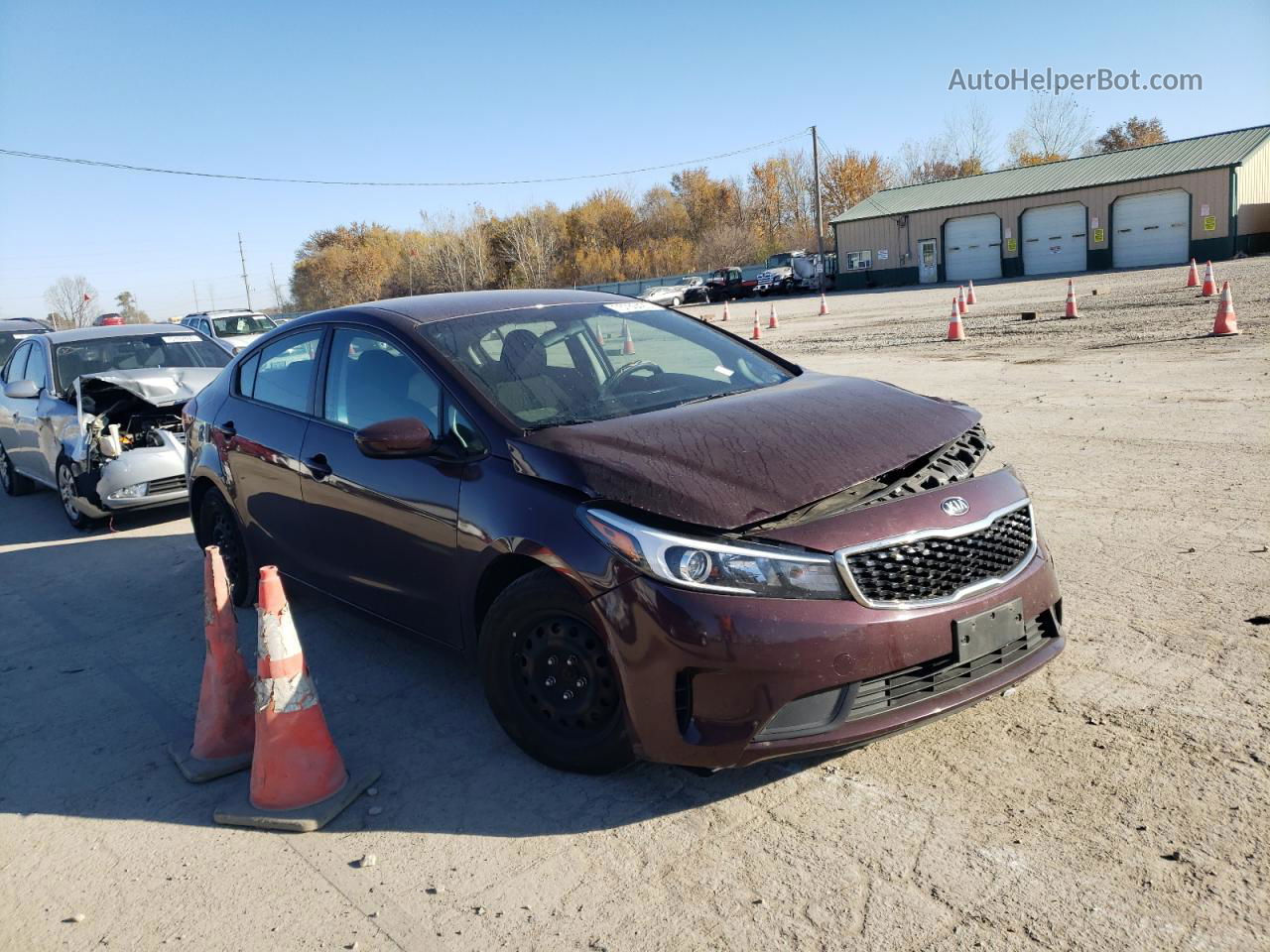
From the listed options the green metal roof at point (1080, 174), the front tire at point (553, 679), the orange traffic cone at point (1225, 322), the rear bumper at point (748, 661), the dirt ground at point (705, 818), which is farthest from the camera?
the green metal roof at point (1080, 174)

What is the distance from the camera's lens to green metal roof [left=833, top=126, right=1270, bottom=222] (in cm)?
4072

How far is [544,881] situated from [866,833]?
39.0 inches

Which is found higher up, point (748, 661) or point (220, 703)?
point (748, 661)

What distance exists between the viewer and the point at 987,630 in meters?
3.18

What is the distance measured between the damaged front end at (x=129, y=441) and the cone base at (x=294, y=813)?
5541 millimetres

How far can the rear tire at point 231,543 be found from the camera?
5742 millimetres

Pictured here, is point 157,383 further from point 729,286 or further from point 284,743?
point 729,286

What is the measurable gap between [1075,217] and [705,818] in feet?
152

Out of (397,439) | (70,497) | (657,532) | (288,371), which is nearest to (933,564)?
(657,532)

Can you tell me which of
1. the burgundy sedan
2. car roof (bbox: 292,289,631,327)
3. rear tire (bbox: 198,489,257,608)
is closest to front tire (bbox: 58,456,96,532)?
rear tire (bbox: 198,489,257,608)

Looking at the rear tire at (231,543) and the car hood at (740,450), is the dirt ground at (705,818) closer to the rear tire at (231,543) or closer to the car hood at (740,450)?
the rear tire at (231,543)

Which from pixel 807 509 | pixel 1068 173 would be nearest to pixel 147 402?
pixel 807 509

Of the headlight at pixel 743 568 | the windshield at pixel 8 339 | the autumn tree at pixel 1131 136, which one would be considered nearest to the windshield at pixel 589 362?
the headlight at pixel 743 568

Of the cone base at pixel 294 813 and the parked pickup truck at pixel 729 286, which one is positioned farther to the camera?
the parked pickup truck at pixel 729 286
